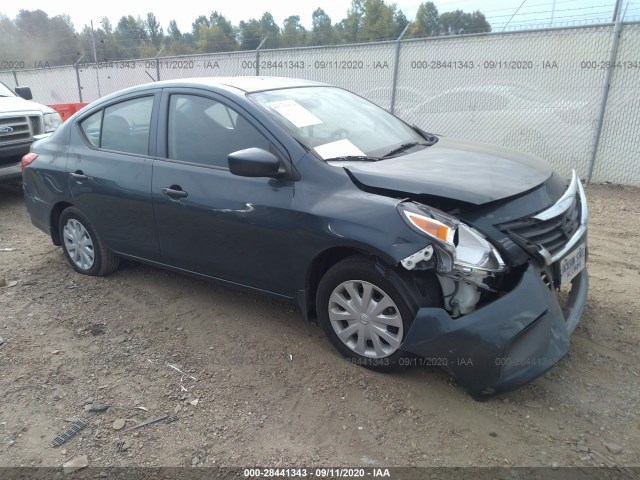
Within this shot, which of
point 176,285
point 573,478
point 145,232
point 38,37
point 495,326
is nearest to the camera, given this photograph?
point 573,478

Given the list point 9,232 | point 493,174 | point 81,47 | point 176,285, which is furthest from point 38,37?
point 493,174

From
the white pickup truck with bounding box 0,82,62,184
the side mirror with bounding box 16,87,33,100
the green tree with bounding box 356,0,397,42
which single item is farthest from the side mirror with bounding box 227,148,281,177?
the green tree with bounding box 356,0,397,42

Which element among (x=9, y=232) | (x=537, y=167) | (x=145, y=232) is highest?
(x=537, y=167)

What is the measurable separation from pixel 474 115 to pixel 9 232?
24.1 feet

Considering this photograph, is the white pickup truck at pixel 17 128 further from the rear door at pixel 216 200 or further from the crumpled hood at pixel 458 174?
the crumpled hood at pixel 458 174

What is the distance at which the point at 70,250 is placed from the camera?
4.71 metres

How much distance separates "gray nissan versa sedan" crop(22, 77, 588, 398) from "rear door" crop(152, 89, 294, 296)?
11mm

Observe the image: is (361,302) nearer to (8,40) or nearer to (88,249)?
(88,249)

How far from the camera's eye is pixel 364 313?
2.94m

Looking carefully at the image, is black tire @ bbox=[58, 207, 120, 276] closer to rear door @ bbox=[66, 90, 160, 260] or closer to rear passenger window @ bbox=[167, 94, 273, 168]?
rear door @ bbox=[66, 90, 160, 260]

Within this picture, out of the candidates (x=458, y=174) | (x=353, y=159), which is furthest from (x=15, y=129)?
(x=458, y=174)

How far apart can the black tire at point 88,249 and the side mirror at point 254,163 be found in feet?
6.50

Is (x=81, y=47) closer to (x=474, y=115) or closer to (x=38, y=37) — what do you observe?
(x=38, y=37)

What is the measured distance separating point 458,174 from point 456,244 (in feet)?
1.78
